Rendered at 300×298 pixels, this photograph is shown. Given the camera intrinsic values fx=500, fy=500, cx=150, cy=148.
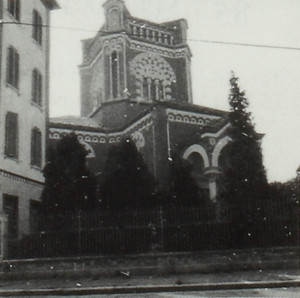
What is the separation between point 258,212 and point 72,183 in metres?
7.17

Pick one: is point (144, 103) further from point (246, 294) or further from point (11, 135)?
point (246, 294)

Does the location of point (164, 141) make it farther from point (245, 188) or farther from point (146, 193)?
point (245, 188)

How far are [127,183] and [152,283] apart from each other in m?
7.75

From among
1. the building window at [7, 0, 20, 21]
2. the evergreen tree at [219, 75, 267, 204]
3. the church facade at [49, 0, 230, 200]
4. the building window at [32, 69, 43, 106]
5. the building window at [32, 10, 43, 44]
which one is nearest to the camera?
the evergreen tree at [219, 75, 267, 204]

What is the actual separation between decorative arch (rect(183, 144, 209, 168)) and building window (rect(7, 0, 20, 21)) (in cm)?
Result: 1158

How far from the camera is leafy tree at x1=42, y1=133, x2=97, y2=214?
18.9m

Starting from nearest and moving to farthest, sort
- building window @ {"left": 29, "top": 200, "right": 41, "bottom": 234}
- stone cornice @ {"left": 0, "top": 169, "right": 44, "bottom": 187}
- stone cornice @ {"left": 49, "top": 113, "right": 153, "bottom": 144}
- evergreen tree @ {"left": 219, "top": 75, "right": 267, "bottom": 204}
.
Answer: evergreen tree @ {"left": 219, "top": 75, "right": 267, "bottom": 204}, stone cornice @ {"left": 0, "top": 169, "right": 44, "bottom": 187}, building window @ {"left": 29, "top": 200, "right": 41, "bottom": 234}, stone cornice @ {"left": 49, "top": 113, "right": 153, "bottom": 144}

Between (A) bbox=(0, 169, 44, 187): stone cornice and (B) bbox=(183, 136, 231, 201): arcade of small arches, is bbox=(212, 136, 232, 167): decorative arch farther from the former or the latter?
(A) bbox=(0, 169, 44, 187): stone cornice

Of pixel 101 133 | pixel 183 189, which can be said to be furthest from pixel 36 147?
pixel 101 133

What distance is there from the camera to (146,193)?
20.9m

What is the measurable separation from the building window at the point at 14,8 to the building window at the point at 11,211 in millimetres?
8052

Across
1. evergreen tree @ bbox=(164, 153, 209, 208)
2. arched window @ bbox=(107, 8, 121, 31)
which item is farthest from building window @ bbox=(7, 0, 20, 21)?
arched window @ bbox=(107, 8, 121, 31)

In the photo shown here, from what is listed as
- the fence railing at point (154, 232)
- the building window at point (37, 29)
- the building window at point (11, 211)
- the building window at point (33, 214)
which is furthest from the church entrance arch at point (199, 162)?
the fence railing at point (154, 232)

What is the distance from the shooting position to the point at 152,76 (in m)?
37.0
